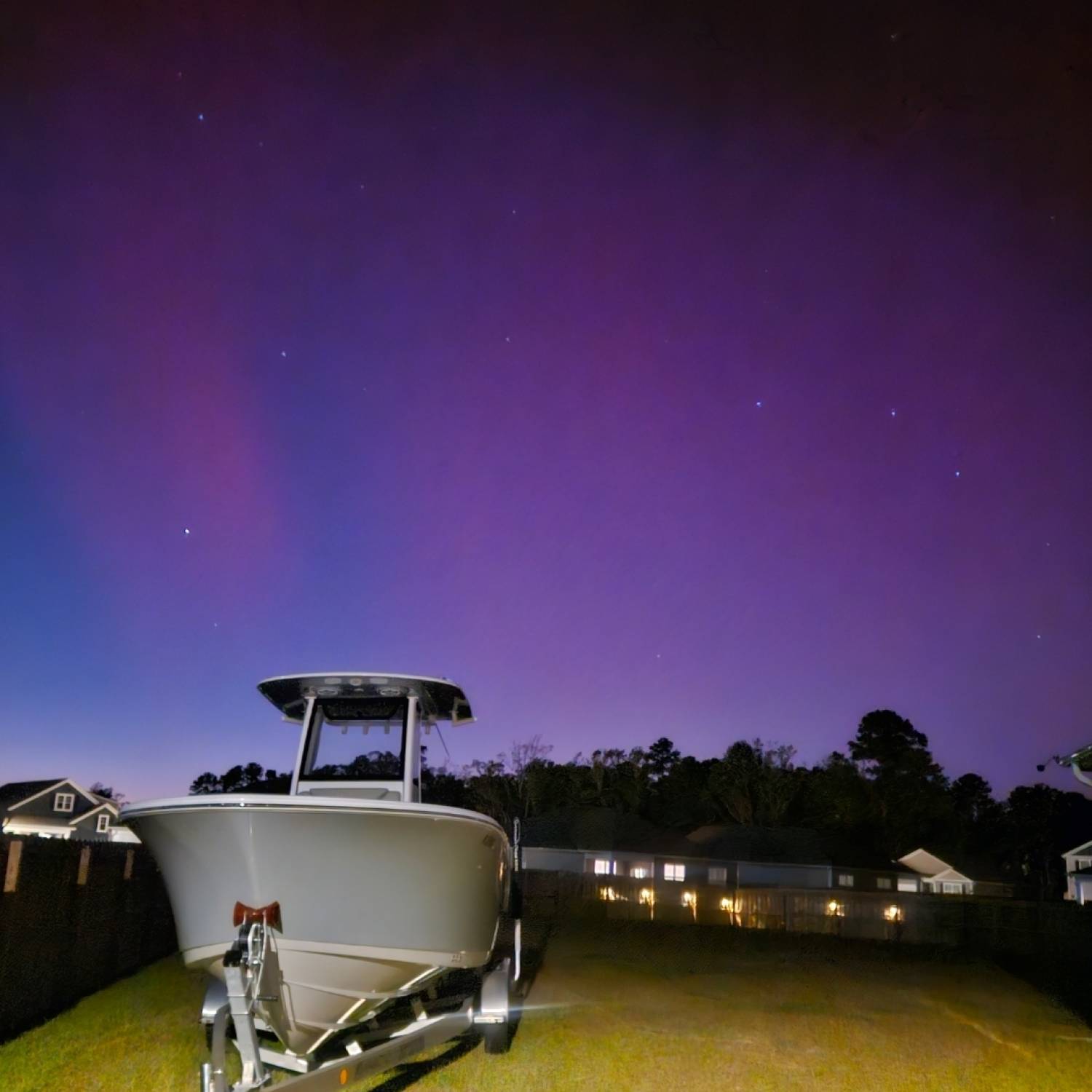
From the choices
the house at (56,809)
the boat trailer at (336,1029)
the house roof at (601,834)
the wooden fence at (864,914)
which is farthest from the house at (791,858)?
the boat trailer at (336,1029)

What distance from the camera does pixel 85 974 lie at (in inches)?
367

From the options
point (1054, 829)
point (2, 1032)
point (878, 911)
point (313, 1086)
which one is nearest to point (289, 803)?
point (313, 1086)

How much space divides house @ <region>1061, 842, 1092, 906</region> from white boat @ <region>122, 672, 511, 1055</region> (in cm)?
3240

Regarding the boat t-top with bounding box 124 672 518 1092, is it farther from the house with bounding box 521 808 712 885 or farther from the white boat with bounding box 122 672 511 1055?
the house with bounding box 521 808 712 885

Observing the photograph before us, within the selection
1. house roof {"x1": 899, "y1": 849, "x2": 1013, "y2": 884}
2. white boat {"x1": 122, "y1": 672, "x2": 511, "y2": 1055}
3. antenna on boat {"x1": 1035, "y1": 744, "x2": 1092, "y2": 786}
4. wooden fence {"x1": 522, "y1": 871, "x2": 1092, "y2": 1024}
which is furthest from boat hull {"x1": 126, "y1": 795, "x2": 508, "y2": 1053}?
house roof {"x1": 899, "y1": 849, "x2": 1013, "y2": 884}

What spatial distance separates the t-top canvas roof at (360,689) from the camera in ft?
26.7

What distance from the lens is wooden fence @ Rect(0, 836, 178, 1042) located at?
7656 millimetres

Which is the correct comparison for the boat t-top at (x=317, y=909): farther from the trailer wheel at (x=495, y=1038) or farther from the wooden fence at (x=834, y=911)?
the wooden fence at (x=834, y=911)

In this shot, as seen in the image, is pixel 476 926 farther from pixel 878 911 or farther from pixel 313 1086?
pixel 878 911

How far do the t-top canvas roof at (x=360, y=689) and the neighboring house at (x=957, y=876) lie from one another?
170 feet

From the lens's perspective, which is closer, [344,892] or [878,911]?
[344,892]

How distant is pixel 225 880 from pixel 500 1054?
11.5ft

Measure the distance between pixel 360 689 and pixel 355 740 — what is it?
44 centimetres

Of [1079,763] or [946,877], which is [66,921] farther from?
[946,877]
